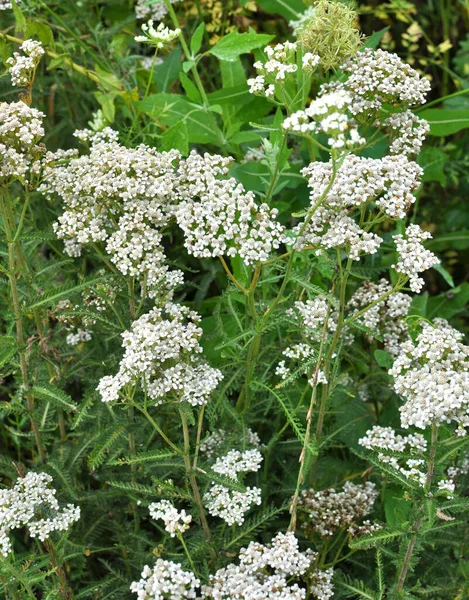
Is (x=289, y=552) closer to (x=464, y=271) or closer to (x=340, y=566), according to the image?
(x=340, y=566)

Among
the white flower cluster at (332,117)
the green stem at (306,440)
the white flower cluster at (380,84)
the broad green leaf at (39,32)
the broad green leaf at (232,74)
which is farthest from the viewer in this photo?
the broad green leaf at (232,74)

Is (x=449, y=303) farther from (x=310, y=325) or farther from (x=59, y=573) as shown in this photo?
(x=59, y=573)

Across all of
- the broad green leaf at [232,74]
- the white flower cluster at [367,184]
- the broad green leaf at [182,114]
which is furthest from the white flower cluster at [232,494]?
the broad green leaf at [232,74]

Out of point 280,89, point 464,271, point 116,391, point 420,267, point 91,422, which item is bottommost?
point 464,271

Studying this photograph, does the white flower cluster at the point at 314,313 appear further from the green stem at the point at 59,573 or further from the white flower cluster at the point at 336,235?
the green stem at the point at 59,573

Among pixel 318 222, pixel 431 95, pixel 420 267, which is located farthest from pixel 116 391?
pixel 431 95

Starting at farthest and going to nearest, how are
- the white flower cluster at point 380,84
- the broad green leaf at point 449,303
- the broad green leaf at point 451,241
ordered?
the broad green leaf at point 451,241
the broad green leaf at point 449,303
the white flower cluster at point 380,84
